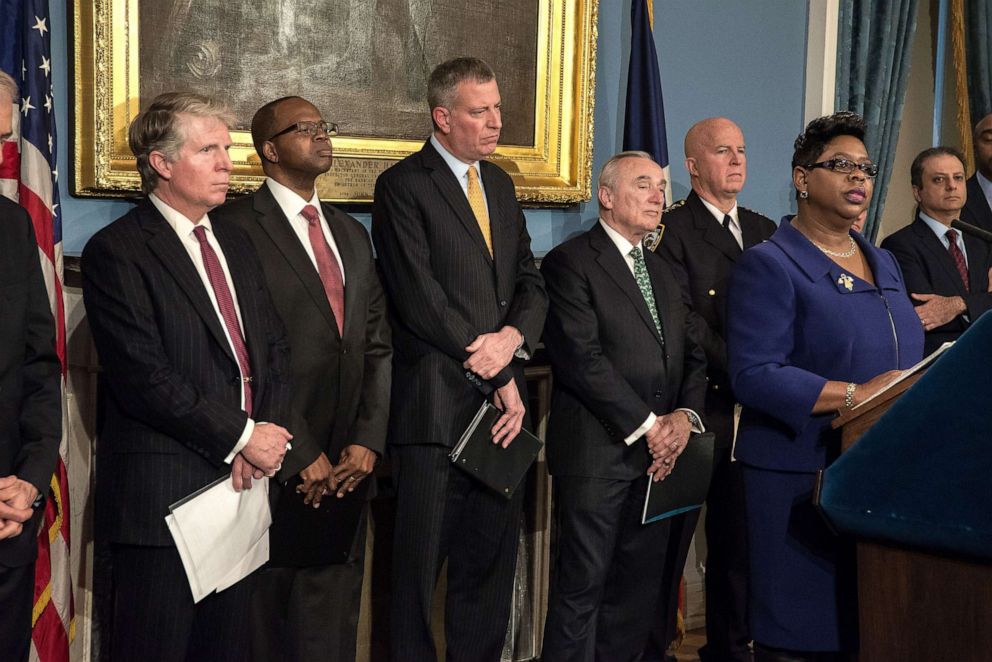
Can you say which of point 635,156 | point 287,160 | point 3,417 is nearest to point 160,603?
point 3,417

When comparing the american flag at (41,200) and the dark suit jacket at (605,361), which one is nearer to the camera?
the american flag at (41,200)

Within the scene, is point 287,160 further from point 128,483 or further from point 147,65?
point 128,483

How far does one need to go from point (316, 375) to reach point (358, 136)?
1.17 metres

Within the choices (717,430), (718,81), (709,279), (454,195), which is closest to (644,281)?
(709,279)

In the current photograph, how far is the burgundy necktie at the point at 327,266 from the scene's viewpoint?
3.28 m

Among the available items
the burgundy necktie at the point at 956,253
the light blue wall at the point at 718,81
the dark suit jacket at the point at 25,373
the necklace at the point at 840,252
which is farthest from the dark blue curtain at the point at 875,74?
the dark suit jacket at the point at 25,373

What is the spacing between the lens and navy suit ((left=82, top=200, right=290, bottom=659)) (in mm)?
2684

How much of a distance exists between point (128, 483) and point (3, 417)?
329mm

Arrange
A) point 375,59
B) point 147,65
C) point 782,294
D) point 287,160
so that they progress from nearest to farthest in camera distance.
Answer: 1. point 782,294
2. point 287,160
3. point 147,65
4. point 375,59

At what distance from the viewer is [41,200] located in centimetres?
317

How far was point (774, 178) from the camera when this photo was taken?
212 inches

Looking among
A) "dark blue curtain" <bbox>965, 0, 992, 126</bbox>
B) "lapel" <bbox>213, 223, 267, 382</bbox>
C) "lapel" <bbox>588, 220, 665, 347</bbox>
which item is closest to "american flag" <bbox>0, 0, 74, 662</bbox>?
"lapel" <bbox>213, 223, 267, 382</bbox>

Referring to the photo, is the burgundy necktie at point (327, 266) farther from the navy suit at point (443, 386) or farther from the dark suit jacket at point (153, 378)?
the dark suit jacket at point (153, 378)

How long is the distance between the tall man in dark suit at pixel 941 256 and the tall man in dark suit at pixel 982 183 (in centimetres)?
32
